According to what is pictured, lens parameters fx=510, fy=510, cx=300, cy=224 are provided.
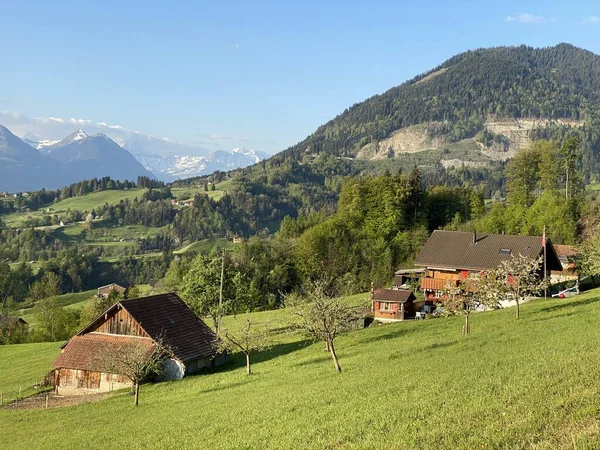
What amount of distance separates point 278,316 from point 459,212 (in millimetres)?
62494

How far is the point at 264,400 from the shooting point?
26672 mm

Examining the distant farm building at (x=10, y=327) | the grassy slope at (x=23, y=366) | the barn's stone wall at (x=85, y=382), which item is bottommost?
the distant farm building at (x=10, y=327)

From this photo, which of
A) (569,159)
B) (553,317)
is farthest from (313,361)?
(569,159)

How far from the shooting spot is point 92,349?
1877 inches

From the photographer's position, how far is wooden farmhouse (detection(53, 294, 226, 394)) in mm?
45250

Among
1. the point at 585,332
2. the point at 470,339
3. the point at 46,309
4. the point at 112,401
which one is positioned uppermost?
the point at 585,332

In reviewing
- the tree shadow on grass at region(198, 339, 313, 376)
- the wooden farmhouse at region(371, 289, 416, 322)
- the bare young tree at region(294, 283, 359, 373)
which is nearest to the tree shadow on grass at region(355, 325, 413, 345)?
the tree shadow on grass at region(198, 339, 313, 376)

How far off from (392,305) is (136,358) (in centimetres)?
3830

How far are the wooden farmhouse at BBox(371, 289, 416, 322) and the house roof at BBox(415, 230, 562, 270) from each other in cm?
543

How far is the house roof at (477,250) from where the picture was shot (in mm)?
65438

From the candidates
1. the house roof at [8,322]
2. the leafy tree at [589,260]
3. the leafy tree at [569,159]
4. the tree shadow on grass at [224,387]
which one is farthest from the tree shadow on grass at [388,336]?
the house roof at [8,322]

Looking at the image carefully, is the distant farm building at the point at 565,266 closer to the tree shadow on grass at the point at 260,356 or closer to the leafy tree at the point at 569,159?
the leafy tree at the point at 569,159

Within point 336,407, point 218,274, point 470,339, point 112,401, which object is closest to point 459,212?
point 218,274

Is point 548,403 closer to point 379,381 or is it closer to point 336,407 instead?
point 336,407
